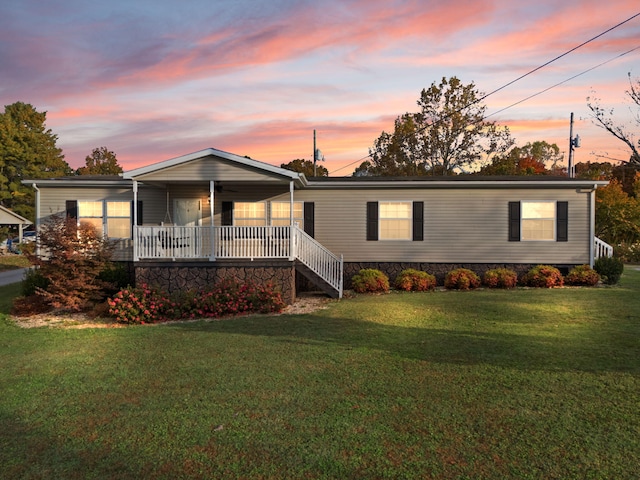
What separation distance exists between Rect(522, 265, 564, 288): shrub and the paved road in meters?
18.3

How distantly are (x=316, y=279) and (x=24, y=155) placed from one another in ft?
134

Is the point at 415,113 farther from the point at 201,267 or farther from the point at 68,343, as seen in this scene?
the point at 68,343

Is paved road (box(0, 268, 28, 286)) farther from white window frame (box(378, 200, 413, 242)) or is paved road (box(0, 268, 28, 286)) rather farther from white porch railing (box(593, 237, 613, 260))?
white porch railing (box(593, 237, 613, 260))

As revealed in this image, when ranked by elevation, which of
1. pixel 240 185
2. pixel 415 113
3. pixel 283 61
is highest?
pixel 415 113

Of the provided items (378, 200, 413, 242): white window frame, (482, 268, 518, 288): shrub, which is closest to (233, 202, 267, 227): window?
(378, 200, 413, 242): white window frame

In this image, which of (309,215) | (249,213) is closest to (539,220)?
(309,215)

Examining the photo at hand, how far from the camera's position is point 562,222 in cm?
1498

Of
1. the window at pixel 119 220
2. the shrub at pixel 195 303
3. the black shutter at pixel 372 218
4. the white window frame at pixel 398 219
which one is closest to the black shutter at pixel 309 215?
the black shutter at pixel 372 218

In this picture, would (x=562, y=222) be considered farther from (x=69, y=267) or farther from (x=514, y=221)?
(x=69, y=267)

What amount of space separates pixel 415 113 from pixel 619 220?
16.7 metres

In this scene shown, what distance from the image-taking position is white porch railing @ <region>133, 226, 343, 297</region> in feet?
39.9

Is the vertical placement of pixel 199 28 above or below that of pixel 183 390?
above

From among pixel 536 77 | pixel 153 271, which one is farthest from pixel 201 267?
pixel 536 77

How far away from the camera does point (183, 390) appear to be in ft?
18.5
